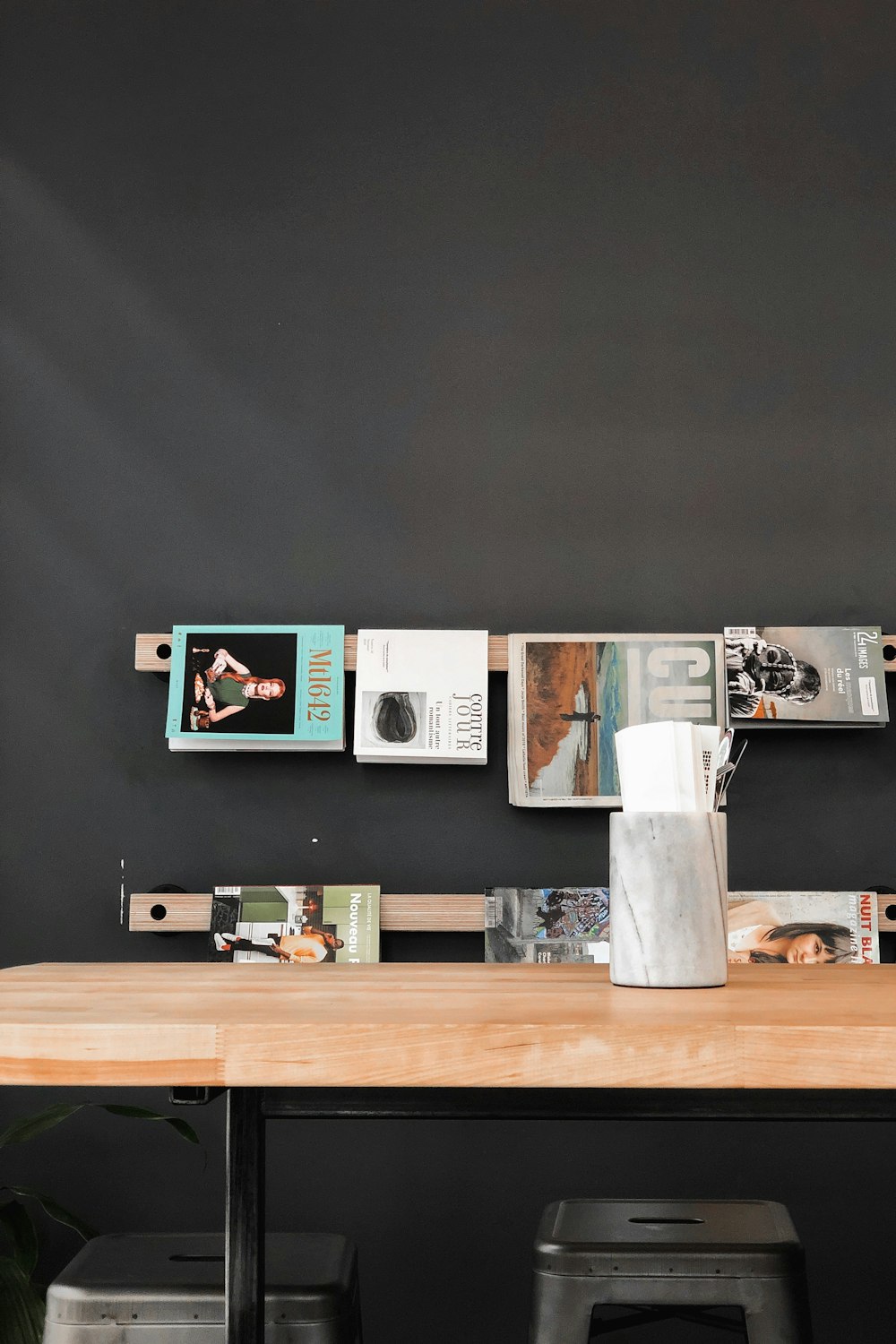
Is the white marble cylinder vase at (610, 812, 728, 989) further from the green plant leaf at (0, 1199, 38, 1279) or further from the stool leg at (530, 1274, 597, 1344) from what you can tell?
the green plant leaf at (0, 1199, 38, 1279)

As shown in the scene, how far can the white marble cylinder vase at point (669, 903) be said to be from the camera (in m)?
0.94

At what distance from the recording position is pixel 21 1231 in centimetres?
167

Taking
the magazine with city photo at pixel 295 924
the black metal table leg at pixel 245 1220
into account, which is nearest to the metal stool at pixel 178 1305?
the black metal table leg at pixel 245 1220

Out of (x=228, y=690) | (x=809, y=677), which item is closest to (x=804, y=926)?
(x=809, y=677)

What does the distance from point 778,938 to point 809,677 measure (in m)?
0.43

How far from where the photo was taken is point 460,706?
1.94m

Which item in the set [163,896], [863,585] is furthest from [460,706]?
[863,585]

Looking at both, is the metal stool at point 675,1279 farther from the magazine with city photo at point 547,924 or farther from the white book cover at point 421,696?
the white book cover at point 421,696

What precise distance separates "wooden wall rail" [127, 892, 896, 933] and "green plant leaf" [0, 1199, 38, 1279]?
0.43 m

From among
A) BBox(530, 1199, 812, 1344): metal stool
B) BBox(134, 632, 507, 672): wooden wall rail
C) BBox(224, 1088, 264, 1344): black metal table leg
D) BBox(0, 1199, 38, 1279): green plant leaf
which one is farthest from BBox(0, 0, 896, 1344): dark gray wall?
BBox(224, 1088, 264, 1344): black metal table leg

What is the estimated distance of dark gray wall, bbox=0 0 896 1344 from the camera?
77.1 inches

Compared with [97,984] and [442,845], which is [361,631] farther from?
[97,984]

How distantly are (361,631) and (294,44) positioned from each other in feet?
3.68

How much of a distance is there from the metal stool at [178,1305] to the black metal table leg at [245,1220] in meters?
0.14
